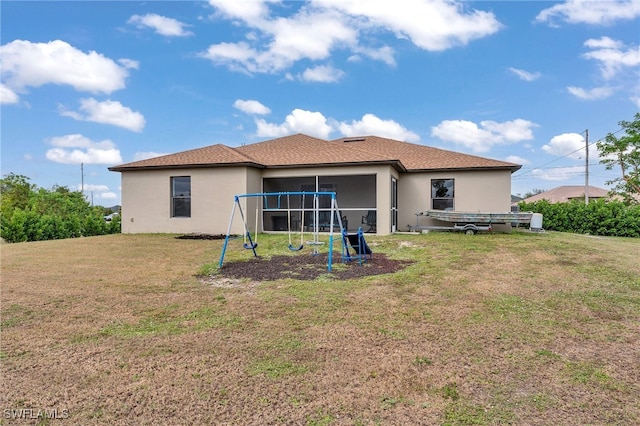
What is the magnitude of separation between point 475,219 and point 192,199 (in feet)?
37.4

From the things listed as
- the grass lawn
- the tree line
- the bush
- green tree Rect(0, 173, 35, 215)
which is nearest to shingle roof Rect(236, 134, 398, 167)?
the grass lawn

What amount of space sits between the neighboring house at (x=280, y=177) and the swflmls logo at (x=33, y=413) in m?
11.3

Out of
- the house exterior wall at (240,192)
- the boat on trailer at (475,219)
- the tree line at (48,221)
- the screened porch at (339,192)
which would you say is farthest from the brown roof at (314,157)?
the tree line at (48,221)

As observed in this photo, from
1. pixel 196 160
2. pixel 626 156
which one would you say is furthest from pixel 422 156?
pixel 626 156

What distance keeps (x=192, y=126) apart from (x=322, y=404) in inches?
767

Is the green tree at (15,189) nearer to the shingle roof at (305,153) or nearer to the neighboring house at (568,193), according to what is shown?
the shingle roof at (305,153)

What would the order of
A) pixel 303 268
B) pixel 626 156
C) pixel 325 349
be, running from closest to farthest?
1. pixel 325 349
2. pixel 303 268
3. pixel 626 156

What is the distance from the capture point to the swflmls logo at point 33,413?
8.25 feet

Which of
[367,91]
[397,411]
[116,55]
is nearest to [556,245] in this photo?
[397,411]

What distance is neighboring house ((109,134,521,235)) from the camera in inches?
569

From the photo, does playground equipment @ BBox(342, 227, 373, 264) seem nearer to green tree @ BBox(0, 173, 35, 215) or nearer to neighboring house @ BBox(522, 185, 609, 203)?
green tree @ BBox(0, 173, 35, 215)

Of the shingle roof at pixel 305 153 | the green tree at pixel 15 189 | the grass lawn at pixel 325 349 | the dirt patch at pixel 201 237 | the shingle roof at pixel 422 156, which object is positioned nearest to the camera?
the grass lawn at pixel 325 349

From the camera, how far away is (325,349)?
11.9 ft

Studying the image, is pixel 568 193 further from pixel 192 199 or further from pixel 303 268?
pixel 303 268
